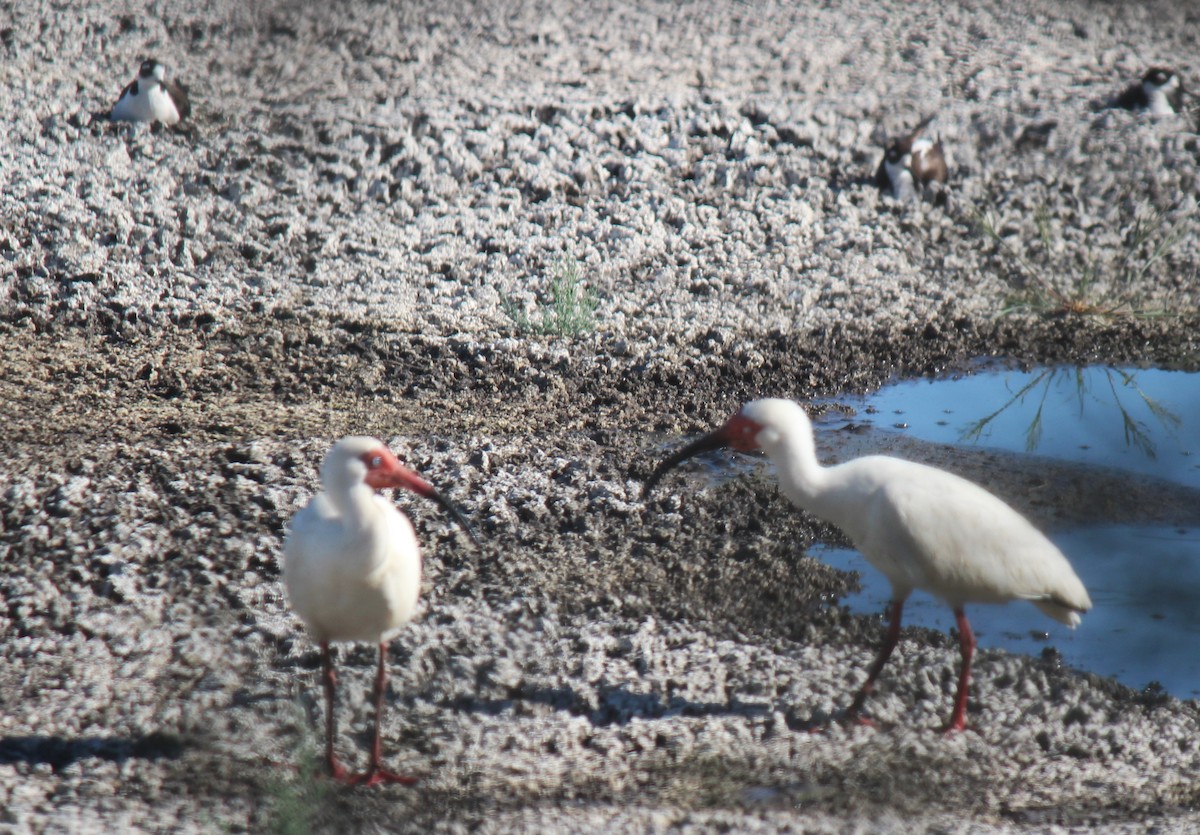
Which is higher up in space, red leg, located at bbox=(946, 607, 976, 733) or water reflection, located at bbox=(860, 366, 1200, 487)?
water reflection, located at bbox=(860, 366, 1200, 487)

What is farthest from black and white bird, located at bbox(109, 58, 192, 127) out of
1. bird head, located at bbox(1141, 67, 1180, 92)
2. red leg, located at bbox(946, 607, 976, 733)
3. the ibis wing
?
bird head, located at bbox(1141, 67, 1180, 92)

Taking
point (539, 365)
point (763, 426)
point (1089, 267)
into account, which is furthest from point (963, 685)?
point (1089, 267)

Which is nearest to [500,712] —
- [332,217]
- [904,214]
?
[332,217]

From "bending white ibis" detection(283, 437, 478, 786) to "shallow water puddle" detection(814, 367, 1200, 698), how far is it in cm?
224

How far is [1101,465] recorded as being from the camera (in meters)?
6.89

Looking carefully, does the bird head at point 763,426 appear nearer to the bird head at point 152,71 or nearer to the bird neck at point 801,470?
the bird neck at point 801,470

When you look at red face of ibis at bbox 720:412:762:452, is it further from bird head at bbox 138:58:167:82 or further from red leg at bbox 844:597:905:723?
bird head at bbox 138:58:167:82

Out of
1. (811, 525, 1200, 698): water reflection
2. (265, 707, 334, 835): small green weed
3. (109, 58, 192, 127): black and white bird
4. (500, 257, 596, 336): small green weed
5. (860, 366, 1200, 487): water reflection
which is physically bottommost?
(265, 707, 334, 835): small green weed

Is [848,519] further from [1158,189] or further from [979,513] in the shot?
[1158,189]

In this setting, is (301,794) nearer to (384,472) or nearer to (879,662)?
(384,472)

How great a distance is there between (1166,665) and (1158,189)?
5.91m

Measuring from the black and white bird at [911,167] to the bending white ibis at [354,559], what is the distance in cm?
646

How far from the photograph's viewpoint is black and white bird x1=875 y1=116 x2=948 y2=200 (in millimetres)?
9812

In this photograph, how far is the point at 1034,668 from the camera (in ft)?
16.7
